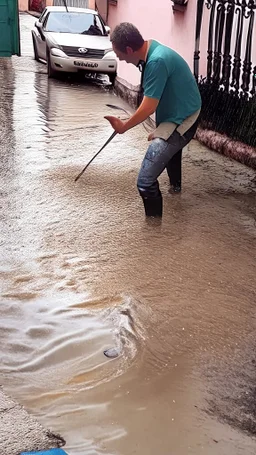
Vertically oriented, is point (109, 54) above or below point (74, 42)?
below

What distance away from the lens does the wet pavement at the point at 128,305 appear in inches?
126

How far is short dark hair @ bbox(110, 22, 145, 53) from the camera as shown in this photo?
199 inches

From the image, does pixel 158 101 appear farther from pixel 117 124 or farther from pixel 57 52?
pixel 57 52

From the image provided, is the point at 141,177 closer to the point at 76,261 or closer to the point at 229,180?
the point at 76,261

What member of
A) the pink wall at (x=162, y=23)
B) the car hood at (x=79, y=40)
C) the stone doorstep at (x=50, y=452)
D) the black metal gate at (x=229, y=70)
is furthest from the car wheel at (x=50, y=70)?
the stone doorstep at (x=50, y=452)

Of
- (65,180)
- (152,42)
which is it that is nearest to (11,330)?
(152,42)

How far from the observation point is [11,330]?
4.03 meters

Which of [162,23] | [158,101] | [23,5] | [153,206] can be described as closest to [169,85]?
[158,101]

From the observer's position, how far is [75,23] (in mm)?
14805

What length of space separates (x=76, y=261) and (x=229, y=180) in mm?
2730

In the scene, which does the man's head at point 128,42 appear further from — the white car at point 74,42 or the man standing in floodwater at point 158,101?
the white car at point 74,42

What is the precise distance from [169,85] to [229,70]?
308cm

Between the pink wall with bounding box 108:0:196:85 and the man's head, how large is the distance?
4.49 m

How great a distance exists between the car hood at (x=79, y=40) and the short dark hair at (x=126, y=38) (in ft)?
30.0
